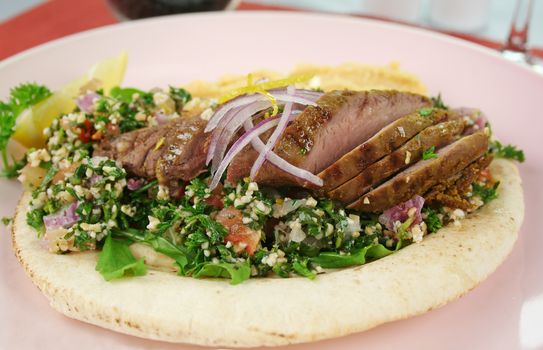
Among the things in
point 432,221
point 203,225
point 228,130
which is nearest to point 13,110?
point 228,130

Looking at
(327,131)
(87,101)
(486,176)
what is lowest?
(486,176)

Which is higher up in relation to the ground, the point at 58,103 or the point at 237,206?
the point at 58,103

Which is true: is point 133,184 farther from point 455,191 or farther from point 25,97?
point 455,191

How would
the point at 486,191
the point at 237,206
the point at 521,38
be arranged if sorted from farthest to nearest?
the point at 521,38, the point at 486,191, the point at 237,206

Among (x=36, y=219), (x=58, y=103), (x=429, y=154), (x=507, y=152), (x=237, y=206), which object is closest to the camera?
(x=237, y=206)

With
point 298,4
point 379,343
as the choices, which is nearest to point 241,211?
point 379,343

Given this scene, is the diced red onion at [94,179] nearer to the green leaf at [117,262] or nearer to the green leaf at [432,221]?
the green leaf at [117,262]

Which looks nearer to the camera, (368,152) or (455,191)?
(368,152)
